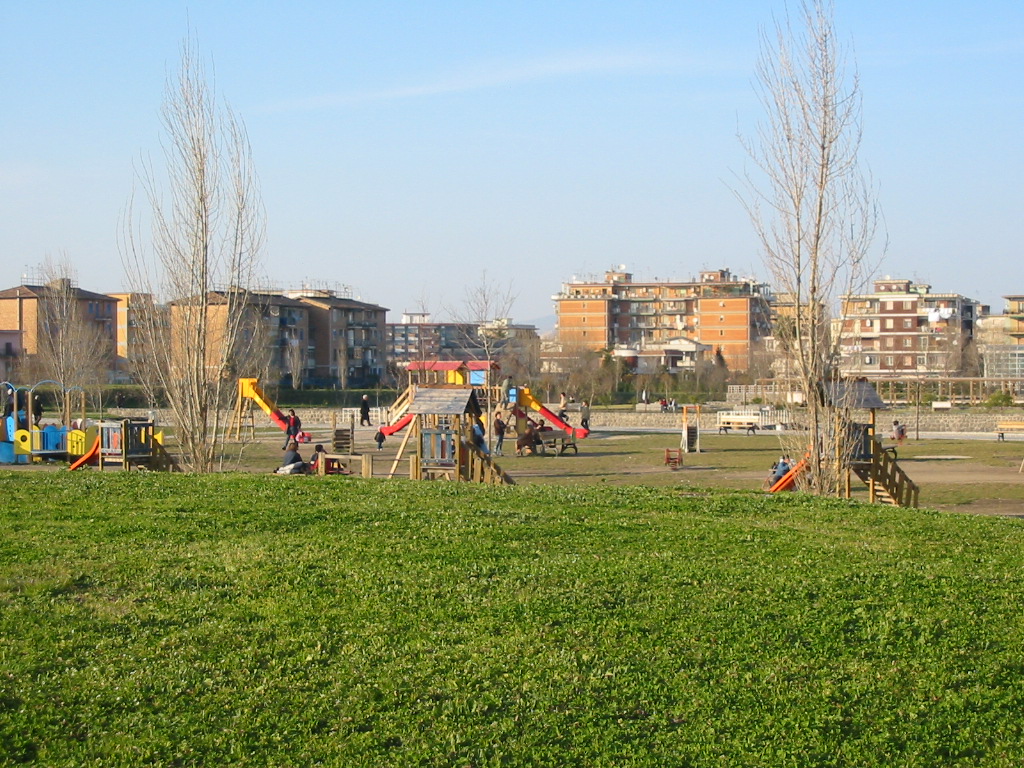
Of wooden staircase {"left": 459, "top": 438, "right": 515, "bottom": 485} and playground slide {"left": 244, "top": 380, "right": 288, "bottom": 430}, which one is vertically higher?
playground slide {"left": 244, "top": 380, "right": 288, "bottom": 430}

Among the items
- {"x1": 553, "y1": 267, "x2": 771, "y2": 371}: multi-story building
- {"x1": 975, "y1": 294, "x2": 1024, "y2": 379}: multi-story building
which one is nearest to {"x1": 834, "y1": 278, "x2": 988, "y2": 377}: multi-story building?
{"x1": 975, "y1": 294, "x2": 1024, "y2": 379}: multi-story building

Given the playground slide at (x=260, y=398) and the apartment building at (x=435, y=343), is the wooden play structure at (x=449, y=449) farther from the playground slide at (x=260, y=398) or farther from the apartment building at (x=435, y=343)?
the apartment building at (x=435, y=343)

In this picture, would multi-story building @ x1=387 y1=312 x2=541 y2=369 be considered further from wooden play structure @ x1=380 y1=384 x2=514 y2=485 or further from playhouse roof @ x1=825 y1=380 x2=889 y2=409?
playhouse roof @ x1=825 y1=380 x2=889 y2=409

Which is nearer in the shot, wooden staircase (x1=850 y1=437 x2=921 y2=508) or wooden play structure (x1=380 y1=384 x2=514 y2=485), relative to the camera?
wooden staircase (x1=850 y1=437 x2=921 y2=508)

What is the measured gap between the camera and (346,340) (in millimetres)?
104188

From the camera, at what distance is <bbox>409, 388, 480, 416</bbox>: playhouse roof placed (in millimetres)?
21250

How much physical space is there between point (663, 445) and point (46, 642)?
35482 mm

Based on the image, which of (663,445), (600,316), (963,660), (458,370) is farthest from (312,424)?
(600,316)

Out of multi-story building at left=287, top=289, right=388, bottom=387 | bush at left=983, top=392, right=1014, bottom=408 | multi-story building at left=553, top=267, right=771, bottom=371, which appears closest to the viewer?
bush at left=983, top=392, right=1014, bottom=408

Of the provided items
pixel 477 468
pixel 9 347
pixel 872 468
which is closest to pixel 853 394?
pixel 872 468

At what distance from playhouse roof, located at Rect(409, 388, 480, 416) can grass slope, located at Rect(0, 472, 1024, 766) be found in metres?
10.3

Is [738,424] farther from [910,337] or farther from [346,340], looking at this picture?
[910,337]

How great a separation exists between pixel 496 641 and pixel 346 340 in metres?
98.3

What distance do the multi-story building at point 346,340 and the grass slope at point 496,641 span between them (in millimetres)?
88290
